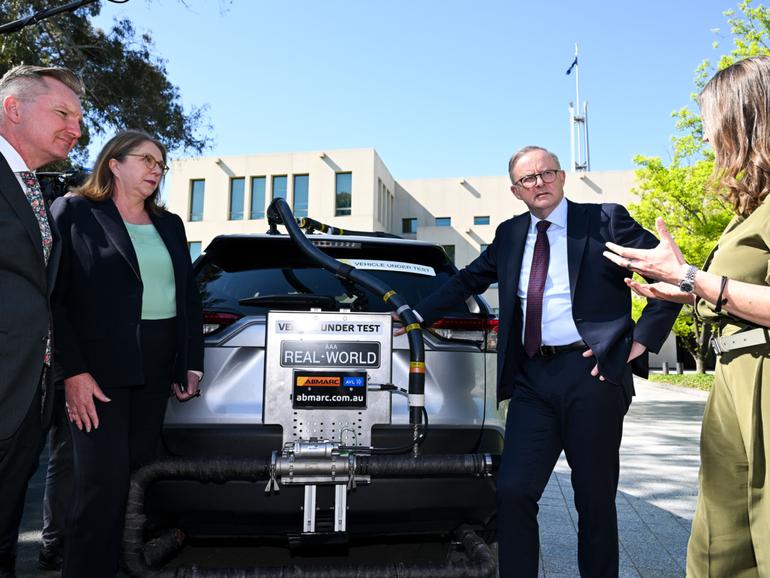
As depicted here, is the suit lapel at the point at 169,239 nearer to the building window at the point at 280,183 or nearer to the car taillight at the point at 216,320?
the car taillight at the point at 216,320

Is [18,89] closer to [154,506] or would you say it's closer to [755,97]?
[154,506]

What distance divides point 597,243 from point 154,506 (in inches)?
84.4

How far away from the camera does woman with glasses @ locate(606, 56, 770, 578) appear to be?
5.69 ft

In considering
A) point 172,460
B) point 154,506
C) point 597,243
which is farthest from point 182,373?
point 597,243

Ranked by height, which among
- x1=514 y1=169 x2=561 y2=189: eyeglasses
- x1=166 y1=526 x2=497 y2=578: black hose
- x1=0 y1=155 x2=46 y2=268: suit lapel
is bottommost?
x1=166 y1=526 x2=497 y2=578: black hose

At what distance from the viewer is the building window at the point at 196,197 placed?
3881 centimetres

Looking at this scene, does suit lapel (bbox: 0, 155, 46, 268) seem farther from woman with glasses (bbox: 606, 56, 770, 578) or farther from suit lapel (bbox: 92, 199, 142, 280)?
woman with glasses (bbox: 606, 56, 770, 578)

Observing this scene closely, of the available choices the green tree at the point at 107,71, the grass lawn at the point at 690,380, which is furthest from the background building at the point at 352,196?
the green tree at the point at 107,71

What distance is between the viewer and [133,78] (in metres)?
12.9

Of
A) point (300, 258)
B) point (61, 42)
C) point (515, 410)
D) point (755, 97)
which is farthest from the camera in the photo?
point (61, 42)

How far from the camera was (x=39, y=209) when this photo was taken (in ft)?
7.07

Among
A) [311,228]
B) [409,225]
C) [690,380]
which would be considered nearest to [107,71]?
[311,228]

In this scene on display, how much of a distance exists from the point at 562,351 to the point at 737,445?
90cm

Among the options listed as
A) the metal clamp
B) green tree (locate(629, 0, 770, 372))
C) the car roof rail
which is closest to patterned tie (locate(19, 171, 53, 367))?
the metal clamp
